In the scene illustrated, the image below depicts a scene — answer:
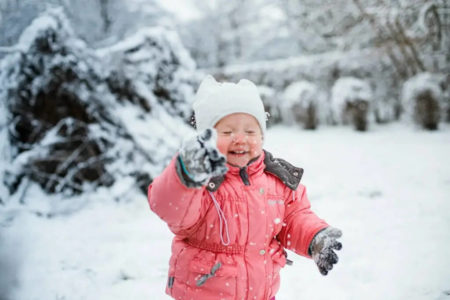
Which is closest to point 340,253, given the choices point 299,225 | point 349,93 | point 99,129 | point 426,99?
point 299,225

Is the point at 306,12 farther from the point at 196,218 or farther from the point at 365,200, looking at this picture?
the point at 196,218

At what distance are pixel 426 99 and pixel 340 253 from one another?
15.4 feet

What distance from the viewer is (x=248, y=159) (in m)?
1.21

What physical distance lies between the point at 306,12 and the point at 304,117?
21.9 ft

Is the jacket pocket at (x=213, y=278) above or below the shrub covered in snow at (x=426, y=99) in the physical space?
below

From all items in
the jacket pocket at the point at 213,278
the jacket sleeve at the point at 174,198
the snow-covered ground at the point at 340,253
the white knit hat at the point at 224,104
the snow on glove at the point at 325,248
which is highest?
the white knit hat at the point at 224,104

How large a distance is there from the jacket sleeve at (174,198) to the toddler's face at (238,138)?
226 mm

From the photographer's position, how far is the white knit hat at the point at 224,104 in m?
1.21

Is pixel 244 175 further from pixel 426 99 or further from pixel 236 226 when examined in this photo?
pixel 426 99

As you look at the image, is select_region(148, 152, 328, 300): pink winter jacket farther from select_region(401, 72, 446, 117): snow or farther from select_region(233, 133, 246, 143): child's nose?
select_region(401, 72, 446, 117): snow

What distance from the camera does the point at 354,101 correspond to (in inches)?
262

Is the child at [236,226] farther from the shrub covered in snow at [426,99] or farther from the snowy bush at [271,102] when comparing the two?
the snowy bush at [271,102]

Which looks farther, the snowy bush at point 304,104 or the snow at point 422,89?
the snowy bush at point 304,104

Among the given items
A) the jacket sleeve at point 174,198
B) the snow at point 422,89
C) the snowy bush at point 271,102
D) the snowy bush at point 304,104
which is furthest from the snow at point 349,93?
the jacket sleeve at point 174,198
